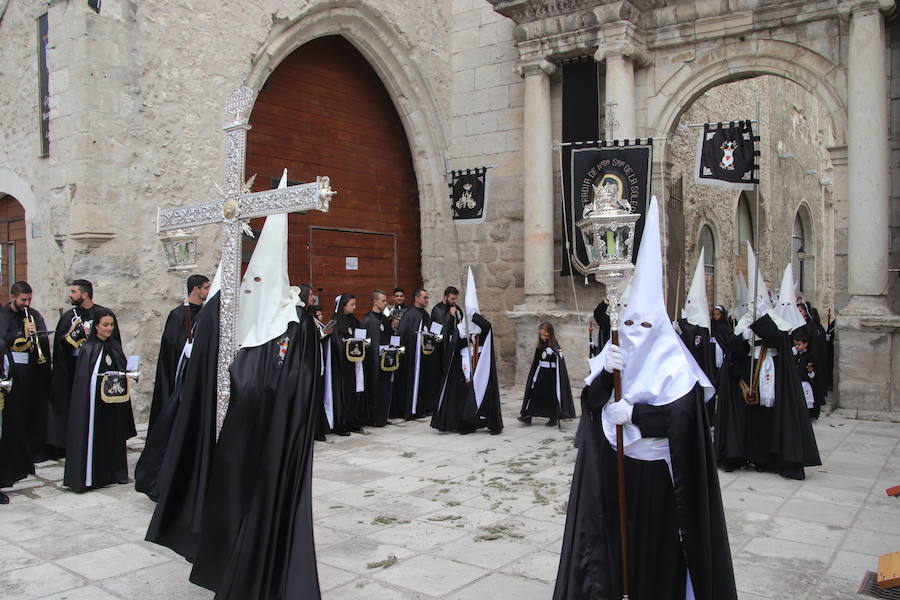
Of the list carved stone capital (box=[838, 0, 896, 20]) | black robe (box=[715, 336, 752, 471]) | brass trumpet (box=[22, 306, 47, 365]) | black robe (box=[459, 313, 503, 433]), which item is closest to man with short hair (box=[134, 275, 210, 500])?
brass trumpet (box=[22, 306, 47, 365])

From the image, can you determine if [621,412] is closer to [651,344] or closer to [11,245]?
[651,344]

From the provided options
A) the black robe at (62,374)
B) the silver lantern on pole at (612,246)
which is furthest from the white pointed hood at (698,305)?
the black robe at (62,374)

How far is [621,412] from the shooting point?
10.4ft

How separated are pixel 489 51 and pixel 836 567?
10.6m

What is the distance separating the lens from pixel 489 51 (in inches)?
514

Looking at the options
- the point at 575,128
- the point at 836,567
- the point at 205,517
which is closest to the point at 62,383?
the point at 205,517

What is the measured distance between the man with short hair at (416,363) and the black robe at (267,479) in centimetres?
623

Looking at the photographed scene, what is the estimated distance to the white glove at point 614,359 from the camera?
3.21 meters

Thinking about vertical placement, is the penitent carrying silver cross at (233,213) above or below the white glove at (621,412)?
above

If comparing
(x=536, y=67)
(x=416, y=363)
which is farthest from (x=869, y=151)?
(x=416, y=363)

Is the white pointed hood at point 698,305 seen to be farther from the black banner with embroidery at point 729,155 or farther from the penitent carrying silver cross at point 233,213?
the penitent carrying silver cross at point 233,213

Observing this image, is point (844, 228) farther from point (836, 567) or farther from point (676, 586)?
point (676, 586)

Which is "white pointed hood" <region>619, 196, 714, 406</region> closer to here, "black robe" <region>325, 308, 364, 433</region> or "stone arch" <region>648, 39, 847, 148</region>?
"black robe" <region>325, 308, 364, 433</region>

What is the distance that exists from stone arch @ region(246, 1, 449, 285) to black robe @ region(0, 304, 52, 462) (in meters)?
5.17
